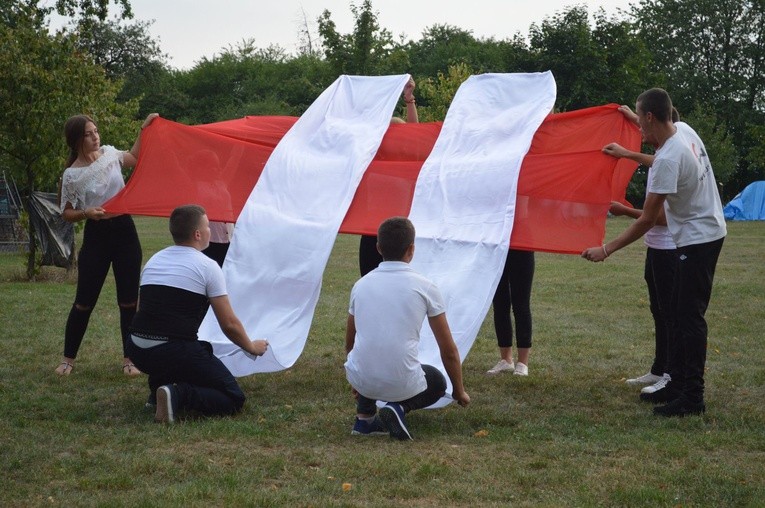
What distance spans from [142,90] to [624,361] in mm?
57895

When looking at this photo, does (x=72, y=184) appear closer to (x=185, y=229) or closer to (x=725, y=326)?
(x=185, y=229)

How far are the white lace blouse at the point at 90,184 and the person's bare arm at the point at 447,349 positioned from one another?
333 centimetres

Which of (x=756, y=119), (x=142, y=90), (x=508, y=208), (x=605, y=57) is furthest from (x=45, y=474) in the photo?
(x=142, y=90)

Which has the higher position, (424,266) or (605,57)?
(605,57)

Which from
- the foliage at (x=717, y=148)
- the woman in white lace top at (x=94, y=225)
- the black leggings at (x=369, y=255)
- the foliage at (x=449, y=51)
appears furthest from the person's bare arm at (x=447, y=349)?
the foliage at (x=449, y=51)

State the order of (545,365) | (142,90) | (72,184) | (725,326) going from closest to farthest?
(72,184) < (545,365) < (725,326) < (142,90)

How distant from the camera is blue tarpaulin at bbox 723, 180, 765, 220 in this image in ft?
129

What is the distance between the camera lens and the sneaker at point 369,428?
235 inches

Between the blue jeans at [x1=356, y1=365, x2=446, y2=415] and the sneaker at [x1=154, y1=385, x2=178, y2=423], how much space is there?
122 centimetres

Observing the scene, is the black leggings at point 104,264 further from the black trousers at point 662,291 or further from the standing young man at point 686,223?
the black trousers at point 662,291

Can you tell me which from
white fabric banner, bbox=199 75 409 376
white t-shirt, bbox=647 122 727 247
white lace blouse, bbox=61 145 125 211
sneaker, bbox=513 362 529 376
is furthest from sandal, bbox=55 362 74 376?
white t-shirt, bbox=647 122 727 247

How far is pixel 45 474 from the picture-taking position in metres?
5.05

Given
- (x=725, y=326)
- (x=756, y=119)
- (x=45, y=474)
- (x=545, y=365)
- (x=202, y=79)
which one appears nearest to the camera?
(x=45, y=474)

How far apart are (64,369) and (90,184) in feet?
5.23
